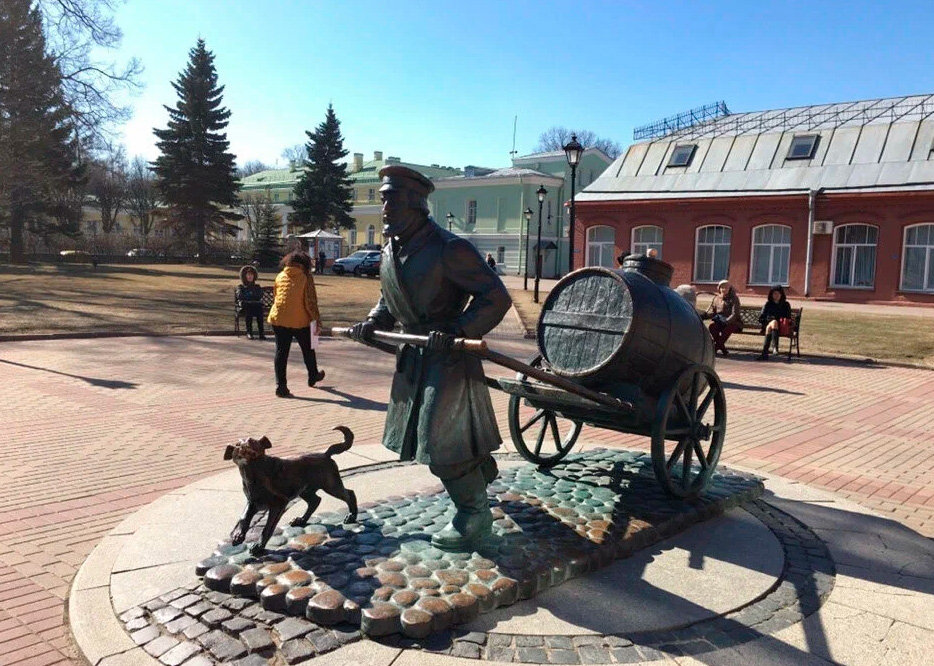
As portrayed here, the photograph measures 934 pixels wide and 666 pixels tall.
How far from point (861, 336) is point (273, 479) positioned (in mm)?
17133

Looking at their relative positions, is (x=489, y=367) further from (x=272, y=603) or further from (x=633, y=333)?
(x=272, y=603)

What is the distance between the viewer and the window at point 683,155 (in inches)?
1257

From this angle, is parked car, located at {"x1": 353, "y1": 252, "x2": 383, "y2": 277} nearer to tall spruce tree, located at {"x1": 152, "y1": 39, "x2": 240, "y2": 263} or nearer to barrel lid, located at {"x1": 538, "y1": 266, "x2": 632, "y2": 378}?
tall spruce tree, located at {"x1": 152, "y1": 39, "x2": 240, "y2": 263}

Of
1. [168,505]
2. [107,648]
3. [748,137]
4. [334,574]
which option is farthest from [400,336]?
[748,137]

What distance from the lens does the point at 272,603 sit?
3199 mm

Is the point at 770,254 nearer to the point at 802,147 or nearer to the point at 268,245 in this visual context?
the point at 802,147

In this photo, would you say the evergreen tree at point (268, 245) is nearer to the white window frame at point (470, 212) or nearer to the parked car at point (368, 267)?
the parked car at point (368, 267)

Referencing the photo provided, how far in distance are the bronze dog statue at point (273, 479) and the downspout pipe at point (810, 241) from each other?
27428 mm

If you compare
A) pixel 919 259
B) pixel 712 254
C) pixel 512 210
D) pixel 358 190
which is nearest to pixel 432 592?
pixel 919 259

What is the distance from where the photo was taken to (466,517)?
379cm

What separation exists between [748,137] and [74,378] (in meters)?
29.4

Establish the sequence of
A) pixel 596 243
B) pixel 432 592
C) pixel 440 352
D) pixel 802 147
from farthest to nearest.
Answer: pixel 596 243 → pixel 802 147 → pixel 440 352 → pixel 432 592

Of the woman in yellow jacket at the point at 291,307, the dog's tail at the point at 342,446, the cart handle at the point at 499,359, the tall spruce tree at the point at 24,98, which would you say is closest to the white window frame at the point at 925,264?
the woman in yellow jacket at the point at 291,307

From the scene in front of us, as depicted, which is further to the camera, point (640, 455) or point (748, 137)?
point (748, 137)
